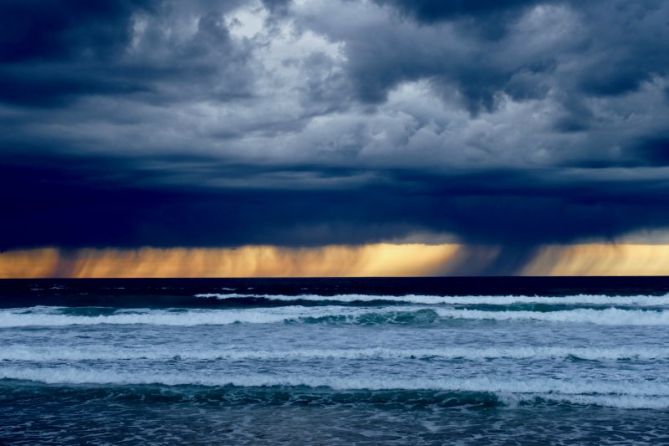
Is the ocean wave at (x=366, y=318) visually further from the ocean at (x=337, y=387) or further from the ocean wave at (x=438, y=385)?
the ocean wave at (x=438, y=385)

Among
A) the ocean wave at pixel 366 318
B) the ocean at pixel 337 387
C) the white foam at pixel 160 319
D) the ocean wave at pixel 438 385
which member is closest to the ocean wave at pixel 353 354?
the ocean at pixel 337 387

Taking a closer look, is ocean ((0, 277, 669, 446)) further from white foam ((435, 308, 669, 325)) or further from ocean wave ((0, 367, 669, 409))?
white foam ((435, 308, 669, 325))

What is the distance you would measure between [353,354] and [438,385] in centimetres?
463

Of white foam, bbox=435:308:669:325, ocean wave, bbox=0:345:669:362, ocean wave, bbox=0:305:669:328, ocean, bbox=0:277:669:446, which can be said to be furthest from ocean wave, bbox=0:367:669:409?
white foam, bbox=435:308:669:325

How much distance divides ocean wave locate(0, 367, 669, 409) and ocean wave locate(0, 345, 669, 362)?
2.71m

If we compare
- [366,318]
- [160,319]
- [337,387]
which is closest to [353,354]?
[337,387]

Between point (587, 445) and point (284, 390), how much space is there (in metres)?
6.28

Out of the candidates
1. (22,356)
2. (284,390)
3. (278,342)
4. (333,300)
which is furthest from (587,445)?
(333,300)

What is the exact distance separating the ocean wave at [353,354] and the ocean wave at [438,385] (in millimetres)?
2707

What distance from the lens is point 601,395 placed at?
1270 cm

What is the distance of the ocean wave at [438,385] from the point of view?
12391 millimetres

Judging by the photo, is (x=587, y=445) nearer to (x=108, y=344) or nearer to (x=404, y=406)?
(x=404, y=406)

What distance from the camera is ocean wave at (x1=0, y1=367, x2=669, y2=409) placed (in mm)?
12391

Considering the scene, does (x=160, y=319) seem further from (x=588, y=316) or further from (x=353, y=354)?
(x=588, y=316)
